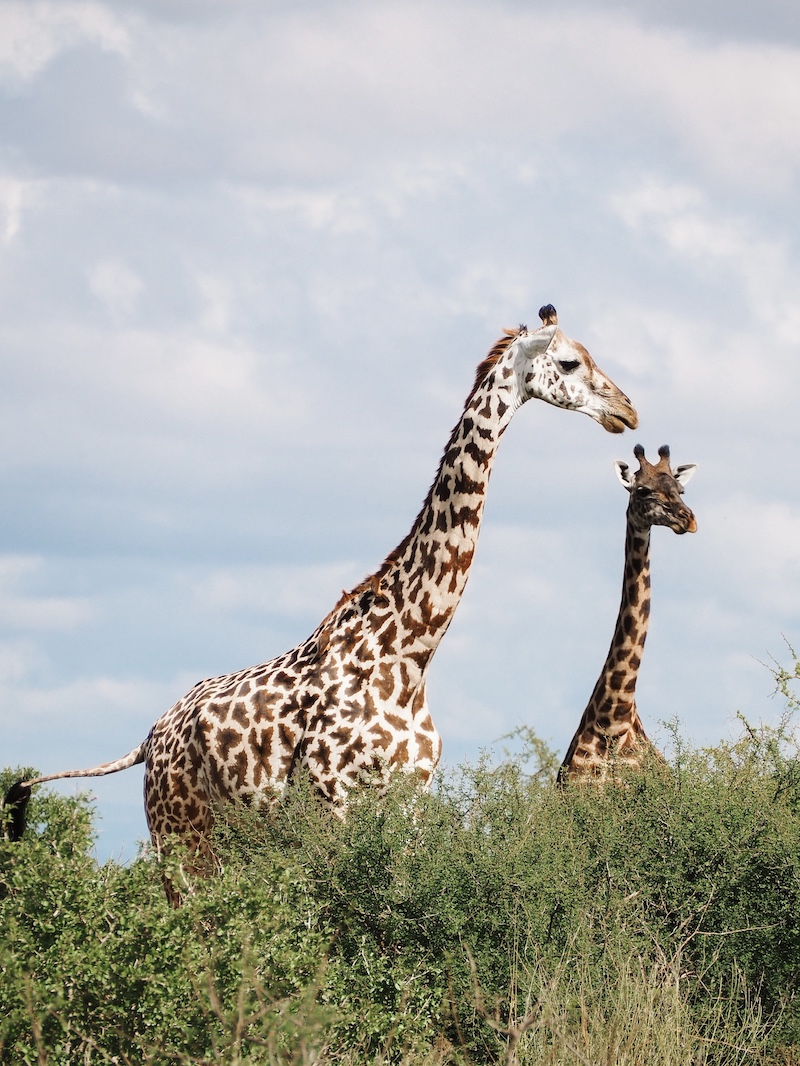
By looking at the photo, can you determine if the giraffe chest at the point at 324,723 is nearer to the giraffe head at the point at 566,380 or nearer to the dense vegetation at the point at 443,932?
the dense vegetation at the point at 443,932

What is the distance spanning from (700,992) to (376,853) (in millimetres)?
2116

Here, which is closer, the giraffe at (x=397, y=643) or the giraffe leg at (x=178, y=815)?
the giraffe at (x=397, y=643)

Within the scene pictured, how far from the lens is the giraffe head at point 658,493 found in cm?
1129

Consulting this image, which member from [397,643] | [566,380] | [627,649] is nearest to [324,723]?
[397,643]

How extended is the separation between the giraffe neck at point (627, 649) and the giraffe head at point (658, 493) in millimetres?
207

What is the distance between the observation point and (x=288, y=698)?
31.2 ft

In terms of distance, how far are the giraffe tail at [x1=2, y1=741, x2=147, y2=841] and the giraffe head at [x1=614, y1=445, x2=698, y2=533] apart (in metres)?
4.51

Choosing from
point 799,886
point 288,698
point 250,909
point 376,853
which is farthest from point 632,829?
point 250,909

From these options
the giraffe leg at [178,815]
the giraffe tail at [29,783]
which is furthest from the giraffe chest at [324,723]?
the giraffe tail at [29,783]

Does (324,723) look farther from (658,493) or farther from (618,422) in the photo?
(658,493)

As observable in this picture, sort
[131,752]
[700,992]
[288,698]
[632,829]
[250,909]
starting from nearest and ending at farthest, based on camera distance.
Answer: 1. [250,909]
2. [700,992]
3. [632,829]
4. [288,698]
5. [131,752]

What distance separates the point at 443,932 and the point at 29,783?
4.67 metres

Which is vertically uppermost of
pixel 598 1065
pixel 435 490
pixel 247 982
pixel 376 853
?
pixel 435 490

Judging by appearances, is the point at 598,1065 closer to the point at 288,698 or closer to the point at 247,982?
the point at 247,982
